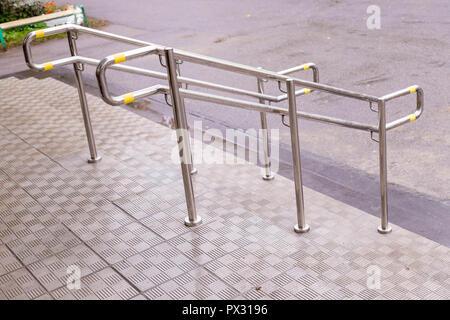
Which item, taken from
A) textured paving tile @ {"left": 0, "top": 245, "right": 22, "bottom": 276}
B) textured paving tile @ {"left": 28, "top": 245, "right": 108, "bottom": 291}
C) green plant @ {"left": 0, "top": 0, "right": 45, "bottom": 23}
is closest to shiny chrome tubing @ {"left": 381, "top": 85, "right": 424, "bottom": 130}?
textured paving tile @ {"left": 28, "top": 245, "right": 108, "bottom": 291}

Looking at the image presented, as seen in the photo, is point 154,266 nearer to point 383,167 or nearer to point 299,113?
point 299,113

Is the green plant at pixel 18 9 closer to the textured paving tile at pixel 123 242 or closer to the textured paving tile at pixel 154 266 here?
the textured paving tile at pixel 123 242

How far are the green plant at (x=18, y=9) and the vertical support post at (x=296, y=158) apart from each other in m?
11.2

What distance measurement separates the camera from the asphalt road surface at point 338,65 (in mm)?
5151

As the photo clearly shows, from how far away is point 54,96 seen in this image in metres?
7.66

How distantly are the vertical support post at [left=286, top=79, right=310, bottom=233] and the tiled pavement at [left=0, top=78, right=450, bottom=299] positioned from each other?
8 centimetres

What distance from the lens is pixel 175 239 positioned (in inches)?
156

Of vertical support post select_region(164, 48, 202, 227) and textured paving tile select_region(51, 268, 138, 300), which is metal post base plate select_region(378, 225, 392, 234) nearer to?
vertical support post select_region(164, 48, 202, 227)

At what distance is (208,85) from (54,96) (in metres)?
3.98

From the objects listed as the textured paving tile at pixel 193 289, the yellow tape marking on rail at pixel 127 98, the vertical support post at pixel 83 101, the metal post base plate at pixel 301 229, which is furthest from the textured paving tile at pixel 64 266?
the vertical support post at pixel 83 101

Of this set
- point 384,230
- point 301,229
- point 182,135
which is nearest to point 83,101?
A: point 182,135

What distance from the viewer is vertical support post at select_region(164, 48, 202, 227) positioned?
11.7 ft

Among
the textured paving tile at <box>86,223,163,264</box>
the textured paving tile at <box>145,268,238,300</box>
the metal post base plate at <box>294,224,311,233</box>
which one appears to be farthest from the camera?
the metal post base plate at <box>294,224,311,233</box>

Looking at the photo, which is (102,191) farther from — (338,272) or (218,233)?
(338,272)
